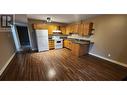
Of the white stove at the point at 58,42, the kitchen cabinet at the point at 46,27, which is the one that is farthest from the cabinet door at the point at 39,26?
the white stove at the point at 58,42

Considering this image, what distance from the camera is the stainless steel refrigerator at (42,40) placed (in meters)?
4.89

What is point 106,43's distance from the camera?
3.64m

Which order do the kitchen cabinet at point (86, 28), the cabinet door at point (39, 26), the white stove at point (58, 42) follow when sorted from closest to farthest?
the kitchen cabinet at point (86, 28), the cabinet door at point (39, 26), the white stove at point (58, 42)

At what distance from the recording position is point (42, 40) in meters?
5.06

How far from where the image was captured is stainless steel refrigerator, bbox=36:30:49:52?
489 cm

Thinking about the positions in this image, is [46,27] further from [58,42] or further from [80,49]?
[80,49]

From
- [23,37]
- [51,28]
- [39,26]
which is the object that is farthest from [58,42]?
[23,37]

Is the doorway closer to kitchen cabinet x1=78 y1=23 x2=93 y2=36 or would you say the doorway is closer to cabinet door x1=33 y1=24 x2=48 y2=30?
cabinet door x1=33 y1=24 x2=48 y2=30

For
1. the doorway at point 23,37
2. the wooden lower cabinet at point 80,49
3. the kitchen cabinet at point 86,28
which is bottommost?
the wooden lower cabinet at point 80,49

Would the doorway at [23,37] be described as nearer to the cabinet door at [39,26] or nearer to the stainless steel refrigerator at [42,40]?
the cabinet door at [39,26]

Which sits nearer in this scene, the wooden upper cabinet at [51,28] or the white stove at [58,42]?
the wooden upper cabinet at [51,28]
